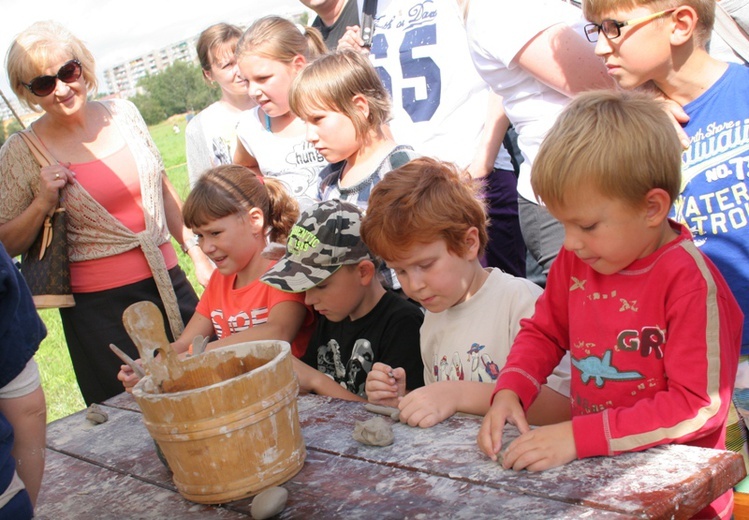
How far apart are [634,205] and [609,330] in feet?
0.92

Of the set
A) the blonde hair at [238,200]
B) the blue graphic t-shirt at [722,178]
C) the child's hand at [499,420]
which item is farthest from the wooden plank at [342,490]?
the blonde hair at [238,200]

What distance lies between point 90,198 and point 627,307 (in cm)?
258

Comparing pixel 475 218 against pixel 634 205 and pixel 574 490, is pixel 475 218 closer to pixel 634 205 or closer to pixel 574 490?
pixel 634 205

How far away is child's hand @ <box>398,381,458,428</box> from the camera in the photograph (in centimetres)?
174

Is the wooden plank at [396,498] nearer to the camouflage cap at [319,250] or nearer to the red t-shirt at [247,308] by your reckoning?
the camouflage cap at [319,250]

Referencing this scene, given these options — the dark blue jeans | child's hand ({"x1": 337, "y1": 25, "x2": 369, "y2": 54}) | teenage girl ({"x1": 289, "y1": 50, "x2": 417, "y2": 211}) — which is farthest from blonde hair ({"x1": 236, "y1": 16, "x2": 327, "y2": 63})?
the dark blue jeans

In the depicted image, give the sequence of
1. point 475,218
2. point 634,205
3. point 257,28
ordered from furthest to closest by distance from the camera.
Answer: point 257,28
point 475,218
point 634,205

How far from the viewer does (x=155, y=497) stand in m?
1.65

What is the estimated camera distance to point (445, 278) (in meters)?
2.11

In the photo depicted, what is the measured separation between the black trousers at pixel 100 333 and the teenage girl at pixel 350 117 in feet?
3.87

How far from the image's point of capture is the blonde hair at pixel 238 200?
9.71 ft

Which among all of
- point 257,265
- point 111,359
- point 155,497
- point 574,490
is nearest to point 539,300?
point 574,490

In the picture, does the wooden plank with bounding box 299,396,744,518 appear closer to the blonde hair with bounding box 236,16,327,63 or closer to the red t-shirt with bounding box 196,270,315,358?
the red t-shirt with bounding box 196,270,315,358

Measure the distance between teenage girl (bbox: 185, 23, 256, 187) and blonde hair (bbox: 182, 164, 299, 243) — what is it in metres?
0.91
